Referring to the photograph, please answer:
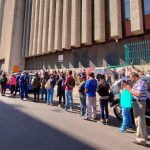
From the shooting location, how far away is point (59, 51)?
2791 centimetres

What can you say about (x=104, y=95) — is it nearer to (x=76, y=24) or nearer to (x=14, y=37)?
(x=76, y=24)

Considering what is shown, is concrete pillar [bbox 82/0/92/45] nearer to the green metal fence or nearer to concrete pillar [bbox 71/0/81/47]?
concrete pillar [bbox 71/0/81/47]

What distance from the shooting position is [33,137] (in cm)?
586

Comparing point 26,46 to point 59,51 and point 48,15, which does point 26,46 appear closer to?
point 48,15

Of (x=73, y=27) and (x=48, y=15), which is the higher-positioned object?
(x=48, y=15)

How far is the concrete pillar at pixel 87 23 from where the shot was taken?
21.6m

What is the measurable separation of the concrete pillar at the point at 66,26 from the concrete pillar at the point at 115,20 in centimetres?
729

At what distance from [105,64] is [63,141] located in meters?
15.9

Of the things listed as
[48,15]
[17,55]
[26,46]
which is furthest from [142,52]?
[17,55]

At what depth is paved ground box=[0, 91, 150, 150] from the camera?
525 cm

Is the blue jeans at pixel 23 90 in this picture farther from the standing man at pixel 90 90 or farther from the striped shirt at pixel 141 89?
the striped shirt at pixel 141 89

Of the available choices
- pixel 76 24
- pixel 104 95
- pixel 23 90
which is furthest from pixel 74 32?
pixel 104 95

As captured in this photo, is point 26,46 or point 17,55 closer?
Answer: point 26,46

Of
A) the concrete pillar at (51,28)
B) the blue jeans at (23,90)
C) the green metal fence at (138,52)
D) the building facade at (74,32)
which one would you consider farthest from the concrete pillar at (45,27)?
the blue jeans at (23,90)
